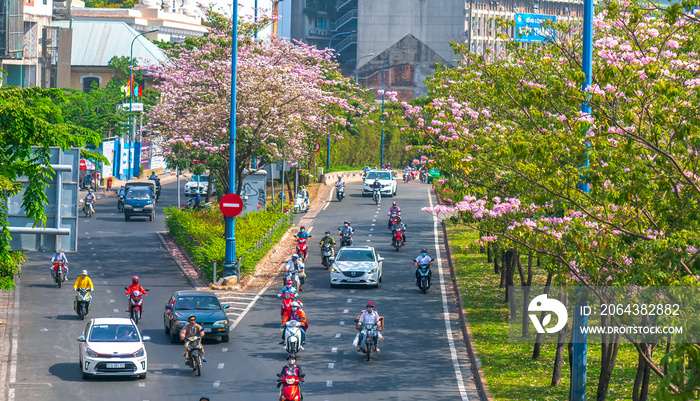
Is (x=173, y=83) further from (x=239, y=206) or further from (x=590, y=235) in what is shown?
(x=590, y=235)

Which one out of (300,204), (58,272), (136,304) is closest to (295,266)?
(136,304)

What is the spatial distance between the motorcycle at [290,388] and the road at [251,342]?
1.50 metres

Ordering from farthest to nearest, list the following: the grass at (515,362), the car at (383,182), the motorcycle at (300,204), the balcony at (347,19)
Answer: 1. the balcony at (347,19)
2. the car at (383,182)
3. the motorcycle at (300,204)
4. the grass at (515,362)

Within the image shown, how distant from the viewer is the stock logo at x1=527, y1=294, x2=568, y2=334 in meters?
25.9

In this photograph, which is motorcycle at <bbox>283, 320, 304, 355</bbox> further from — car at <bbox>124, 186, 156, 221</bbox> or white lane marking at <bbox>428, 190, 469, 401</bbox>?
car at <bbox>124, 186, 156, 221</bbox>

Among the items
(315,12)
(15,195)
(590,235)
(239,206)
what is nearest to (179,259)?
(239,206)

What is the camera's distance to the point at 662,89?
501 inches

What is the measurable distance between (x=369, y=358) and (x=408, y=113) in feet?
21.0

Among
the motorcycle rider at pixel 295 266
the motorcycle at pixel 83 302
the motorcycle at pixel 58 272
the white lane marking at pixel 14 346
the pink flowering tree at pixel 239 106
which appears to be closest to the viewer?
the white lane marking at pixel 14 346

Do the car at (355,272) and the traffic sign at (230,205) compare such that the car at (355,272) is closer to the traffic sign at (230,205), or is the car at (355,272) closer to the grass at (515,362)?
the grass at (515,362)

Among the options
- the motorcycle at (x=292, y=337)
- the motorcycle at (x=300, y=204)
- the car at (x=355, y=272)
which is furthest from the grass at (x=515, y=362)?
the motorcycle at (x=300, y=204)

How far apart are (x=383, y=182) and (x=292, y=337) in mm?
42193

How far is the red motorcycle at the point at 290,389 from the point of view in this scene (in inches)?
763

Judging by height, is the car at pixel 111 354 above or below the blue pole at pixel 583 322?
below
